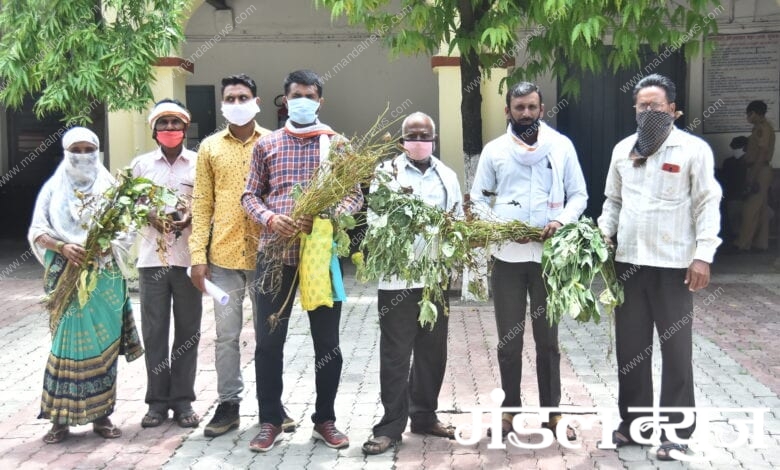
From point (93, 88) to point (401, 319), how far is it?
4.85m

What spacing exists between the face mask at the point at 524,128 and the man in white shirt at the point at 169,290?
199 centimetres

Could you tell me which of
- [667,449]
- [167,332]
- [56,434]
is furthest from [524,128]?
[56,434]

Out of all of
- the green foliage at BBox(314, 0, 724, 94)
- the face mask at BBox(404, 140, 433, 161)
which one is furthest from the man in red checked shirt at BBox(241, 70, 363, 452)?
the green foliage at BBox(314, 0, 724, 94)

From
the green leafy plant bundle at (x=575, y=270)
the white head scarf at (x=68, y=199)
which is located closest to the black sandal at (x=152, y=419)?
the white head scarf at (x=68, y=199)

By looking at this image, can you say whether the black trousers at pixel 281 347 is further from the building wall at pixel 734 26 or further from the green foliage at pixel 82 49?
the building wall at pixel 734 26

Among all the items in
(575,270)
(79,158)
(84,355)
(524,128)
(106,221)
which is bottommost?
(84,355)

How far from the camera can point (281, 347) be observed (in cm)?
517

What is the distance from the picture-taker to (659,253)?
193 inches

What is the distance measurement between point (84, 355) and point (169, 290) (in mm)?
645

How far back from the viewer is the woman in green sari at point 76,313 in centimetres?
530

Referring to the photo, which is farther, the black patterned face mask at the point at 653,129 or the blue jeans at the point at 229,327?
the blue jeans at the point at 229,327

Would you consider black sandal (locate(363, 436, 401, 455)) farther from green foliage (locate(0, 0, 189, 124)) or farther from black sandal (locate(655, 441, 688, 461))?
green foliage (locate(0, 0, 189, 124))

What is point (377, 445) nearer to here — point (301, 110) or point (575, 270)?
point (575, 270)

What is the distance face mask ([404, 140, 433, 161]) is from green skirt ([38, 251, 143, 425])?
6.20 ft
